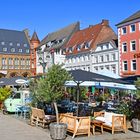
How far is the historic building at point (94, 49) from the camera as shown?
179 feet

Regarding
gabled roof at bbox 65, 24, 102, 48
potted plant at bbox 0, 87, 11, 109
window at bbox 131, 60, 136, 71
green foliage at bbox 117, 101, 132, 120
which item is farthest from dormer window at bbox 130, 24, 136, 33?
green foliage at bbox 117, 101, 132, 120

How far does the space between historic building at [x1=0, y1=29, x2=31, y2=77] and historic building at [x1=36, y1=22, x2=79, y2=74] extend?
697 cm

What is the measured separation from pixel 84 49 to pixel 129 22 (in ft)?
47.8

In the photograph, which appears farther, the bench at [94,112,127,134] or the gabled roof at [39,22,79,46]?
the gabled roof at [39,22,79,46]

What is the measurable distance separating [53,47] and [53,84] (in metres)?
61.4

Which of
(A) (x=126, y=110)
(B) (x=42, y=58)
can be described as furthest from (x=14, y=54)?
(A) (x=126, y=110)

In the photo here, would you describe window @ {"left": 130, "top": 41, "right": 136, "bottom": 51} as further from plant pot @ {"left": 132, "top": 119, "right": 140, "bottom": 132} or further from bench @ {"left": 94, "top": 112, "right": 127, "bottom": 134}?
plant pot @ {"left": 132, "top": 119, "right": 140, "bottom": 132}

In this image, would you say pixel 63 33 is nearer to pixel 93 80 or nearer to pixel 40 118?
pixel 40 118

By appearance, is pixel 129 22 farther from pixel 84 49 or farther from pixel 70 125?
pixel 70 125

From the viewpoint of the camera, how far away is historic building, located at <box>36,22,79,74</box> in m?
71.4

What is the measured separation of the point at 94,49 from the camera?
59500mm

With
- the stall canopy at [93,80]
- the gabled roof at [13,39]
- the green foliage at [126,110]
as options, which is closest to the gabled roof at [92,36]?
the gabled roof at [13,39]

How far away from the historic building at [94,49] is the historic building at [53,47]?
71.1 inches

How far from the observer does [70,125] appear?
12.8 meters
